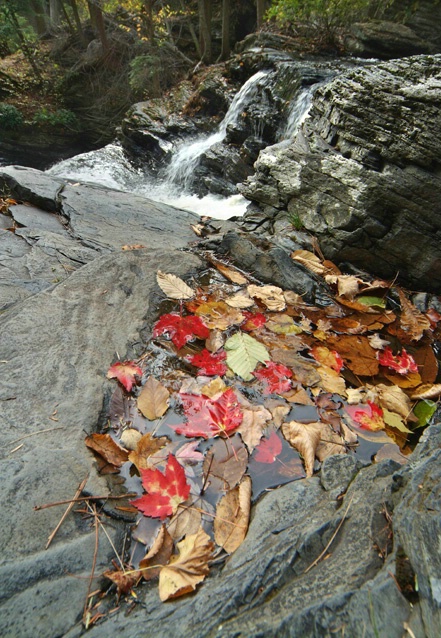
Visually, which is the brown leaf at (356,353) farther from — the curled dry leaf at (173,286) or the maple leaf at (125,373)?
the maple leaf at (125,373)

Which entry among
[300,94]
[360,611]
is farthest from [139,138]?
[360,611]

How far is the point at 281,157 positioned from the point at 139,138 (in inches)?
288

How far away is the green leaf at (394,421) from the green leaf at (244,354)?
0.70 m

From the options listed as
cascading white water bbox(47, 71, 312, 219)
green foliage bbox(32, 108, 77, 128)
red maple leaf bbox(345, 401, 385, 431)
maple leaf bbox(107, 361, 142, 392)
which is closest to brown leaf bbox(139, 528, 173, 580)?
maple leaf bbox(107, 361, 142, 392)

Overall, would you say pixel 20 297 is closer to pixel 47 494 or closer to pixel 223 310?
pixel 223 310

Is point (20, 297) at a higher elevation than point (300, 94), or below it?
below

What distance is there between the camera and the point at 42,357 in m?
1.96

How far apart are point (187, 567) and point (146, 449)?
52 cm

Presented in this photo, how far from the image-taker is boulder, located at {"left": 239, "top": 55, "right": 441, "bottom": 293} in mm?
3215

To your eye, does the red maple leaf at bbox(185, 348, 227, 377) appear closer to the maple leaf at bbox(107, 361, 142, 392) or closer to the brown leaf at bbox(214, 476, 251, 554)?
the maple leaf at bbox(107, 361, 142, 392)

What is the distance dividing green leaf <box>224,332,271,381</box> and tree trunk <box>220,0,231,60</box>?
13113 millimetres

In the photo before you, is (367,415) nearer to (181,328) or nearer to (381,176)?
(181,328)

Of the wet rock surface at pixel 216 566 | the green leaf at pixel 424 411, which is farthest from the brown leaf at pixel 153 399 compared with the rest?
the green leaf at pixel 424 411

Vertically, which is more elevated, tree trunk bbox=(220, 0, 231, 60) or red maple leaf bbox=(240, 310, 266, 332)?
tree trunk bbox=(220, 0, 231, 60)
